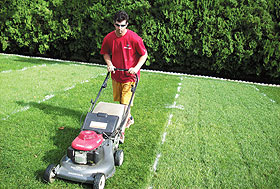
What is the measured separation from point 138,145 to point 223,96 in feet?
12.1

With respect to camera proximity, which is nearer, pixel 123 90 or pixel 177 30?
pixel 123 90

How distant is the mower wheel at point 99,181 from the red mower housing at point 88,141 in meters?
0.28

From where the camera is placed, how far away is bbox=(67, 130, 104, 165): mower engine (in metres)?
2.75

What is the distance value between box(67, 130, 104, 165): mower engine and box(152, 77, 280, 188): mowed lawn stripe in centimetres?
75

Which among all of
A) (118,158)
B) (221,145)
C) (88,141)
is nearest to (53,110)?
(118,158)

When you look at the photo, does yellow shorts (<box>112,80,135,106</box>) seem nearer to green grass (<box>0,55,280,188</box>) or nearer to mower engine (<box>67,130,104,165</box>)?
green grass (<box>0,55,280,188</box>)

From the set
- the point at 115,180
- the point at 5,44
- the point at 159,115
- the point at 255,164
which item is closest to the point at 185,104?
the point at 159,115

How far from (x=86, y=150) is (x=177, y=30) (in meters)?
7.56

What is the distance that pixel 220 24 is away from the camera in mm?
9125

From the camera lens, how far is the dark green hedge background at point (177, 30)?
9.09 m

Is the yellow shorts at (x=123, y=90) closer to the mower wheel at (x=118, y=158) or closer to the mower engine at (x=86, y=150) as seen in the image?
the mower wheel at (x=118, y=158)

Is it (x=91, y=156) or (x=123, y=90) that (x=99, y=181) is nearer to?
(x=91, y=156)

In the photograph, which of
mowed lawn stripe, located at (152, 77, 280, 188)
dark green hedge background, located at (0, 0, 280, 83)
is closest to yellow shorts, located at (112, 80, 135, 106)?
mowed lawn stripe, located at (152, 77, 280, 188)

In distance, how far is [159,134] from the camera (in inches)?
166
